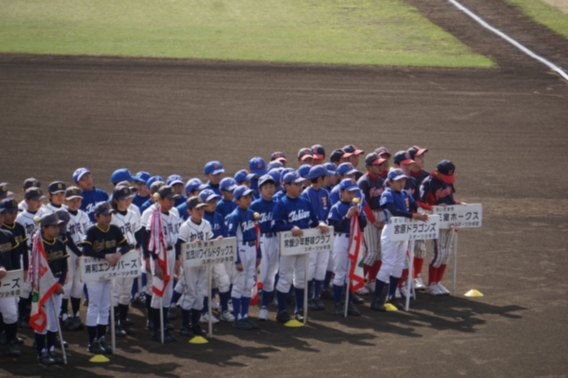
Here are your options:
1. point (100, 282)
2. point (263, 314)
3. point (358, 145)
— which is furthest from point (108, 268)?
point (358, 145)

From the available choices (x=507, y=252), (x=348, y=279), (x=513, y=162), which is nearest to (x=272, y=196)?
(x=348, y=279)

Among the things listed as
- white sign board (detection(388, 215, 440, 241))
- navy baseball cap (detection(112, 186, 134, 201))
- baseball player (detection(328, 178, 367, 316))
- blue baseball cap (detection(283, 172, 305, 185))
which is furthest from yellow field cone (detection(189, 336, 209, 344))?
white sign board (detection(388, 215, 440, 241))

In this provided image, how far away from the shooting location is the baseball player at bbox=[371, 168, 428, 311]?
41.9 feet

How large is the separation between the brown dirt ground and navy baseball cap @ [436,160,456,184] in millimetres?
1775

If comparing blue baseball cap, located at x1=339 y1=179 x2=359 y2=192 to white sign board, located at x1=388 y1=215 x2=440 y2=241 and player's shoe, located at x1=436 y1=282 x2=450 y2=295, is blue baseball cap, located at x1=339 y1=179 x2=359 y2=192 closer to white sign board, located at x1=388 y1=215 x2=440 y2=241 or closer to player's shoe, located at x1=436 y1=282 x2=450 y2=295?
white sign board, located at x1=388 y1=215 x2=440 y2=241

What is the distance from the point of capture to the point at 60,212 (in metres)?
10.6

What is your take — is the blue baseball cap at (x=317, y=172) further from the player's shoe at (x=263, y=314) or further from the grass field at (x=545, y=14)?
the grass field at (x=545, y=14)

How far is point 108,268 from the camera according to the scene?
10.6 m

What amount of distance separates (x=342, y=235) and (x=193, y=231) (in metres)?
2.52

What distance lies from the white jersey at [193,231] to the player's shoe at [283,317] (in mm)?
1644

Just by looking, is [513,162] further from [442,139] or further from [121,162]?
[121,162]

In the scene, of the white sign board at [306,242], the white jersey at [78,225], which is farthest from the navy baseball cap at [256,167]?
the white jersey at [78,225]

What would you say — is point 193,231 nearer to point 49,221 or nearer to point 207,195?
point 207,195

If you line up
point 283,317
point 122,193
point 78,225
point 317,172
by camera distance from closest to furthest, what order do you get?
point 122,193
point 78,225
point 283,317
point 317,172
